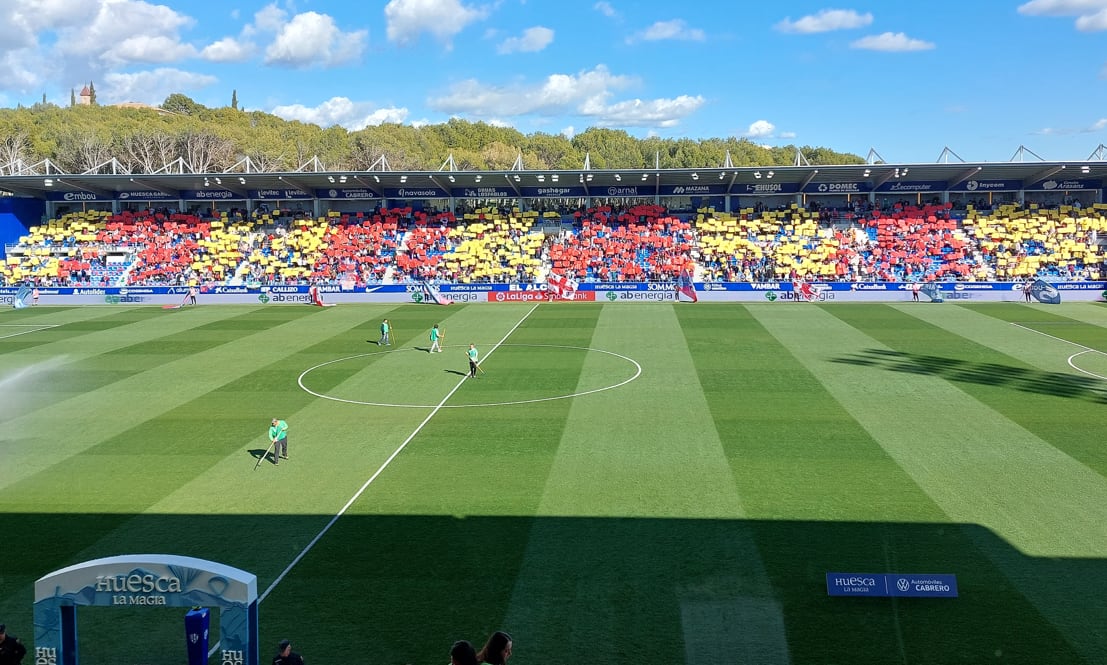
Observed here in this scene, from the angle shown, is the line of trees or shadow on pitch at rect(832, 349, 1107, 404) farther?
the line of trees

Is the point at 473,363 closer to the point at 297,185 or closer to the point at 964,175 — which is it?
the point at 297,185

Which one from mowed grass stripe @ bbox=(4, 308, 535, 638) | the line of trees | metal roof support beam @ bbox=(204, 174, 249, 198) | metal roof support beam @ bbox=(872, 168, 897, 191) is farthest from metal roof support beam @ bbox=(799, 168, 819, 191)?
mowed grass stripe @ bbox=(4, 308, 535, 638)

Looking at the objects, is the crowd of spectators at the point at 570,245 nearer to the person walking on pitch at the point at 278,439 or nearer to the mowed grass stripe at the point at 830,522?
the mowed grass stripe at the point at 830,522

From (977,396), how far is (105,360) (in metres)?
32.6

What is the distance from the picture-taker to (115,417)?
25906 mm

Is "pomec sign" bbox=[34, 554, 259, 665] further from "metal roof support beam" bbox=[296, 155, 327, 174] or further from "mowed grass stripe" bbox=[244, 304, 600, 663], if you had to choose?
"metal roof support beam" bbox=[296, 155, 327, 174]

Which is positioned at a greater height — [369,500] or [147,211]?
[147,211]

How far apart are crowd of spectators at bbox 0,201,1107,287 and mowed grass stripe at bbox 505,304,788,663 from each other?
40047 mm

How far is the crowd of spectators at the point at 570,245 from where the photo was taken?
203ft

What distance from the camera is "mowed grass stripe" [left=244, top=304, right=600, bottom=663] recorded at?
512 inches

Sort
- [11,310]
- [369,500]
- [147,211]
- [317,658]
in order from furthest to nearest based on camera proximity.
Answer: [147,211]
[11,310]
[369,500]
[317,658]

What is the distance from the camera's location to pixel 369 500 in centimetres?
1833

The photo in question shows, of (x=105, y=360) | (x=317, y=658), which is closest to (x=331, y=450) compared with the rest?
(x=317, y=658)

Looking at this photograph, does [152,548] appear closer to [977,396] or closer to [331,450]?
[331,450]
